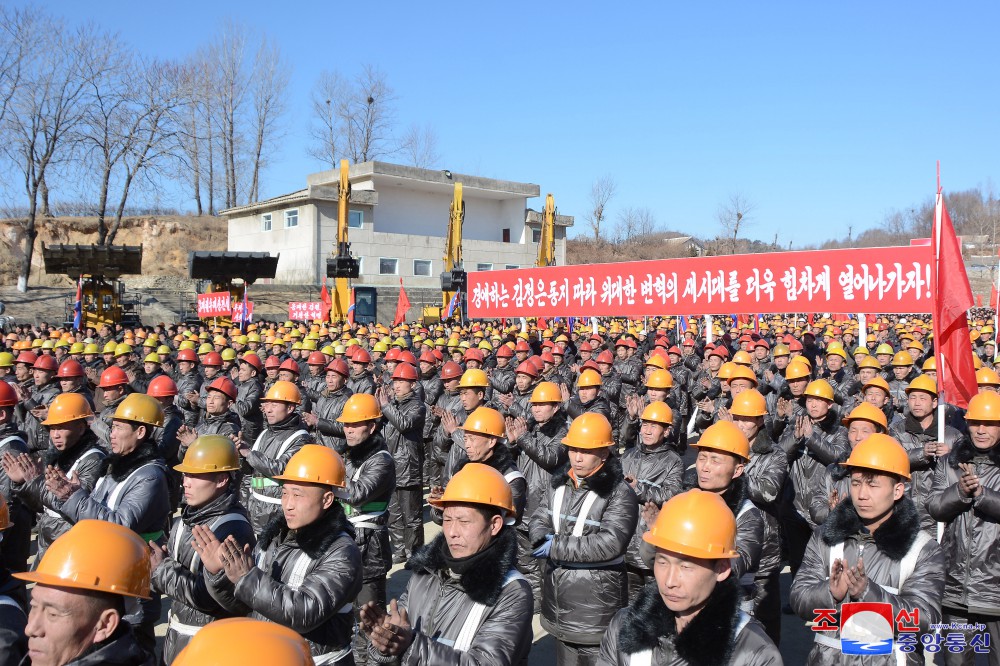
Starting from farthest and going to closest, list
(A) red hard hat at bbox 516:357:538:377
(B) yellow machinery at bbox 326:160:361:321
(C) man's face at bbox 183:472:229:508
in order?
(B) yellow machinery at bbox 326:160:361:321 < (A) red hard hat at bbox 516:357:538:377 < (C) man's face at bbox 183:472:229:508

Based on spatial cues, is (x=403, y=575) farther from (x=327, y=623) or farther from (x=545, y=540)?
(x=327, y=623)

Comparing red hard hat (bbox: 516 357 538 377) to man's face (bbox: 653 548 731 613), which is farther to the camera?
red hard hat (bbox: 516 357 538 377)

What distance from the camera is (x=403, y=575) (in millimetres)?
7363

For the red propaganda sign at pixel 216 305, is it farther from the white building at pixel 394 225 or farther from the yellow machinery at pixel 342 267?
the white building at pixel 394 225

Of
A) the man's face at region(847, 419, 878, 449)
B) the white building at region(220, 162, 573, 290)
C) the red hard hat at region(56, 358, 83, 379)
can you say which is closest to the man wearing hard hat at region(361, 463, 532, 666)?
the man's face at region(847, 419, 878, 449)

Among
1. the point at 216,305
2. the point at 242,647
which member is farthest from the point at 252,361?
the point at 216,305

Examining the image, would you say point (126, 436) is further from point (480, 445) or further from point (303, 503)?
point (480, 445)

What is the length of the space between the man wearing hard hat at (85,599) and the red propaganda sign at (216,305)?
2086 cm

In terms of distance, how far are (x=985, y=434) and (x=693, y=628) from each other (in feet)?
11.6

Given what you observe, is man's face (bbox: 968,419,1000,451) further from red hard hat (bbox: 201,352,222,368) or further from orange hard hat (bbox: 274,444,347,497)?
red hard hat (bbox: 201,352,222,368)

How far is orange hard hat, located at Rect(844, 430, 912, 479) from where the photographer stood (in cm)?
353

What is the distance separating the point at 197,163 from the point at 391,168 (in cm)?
2193

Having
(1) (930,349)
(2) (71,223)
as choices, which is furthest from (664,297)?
(2) (71,223)

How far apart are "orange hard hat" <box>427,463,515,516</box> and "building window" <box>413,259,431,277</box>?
3846 centimetres
